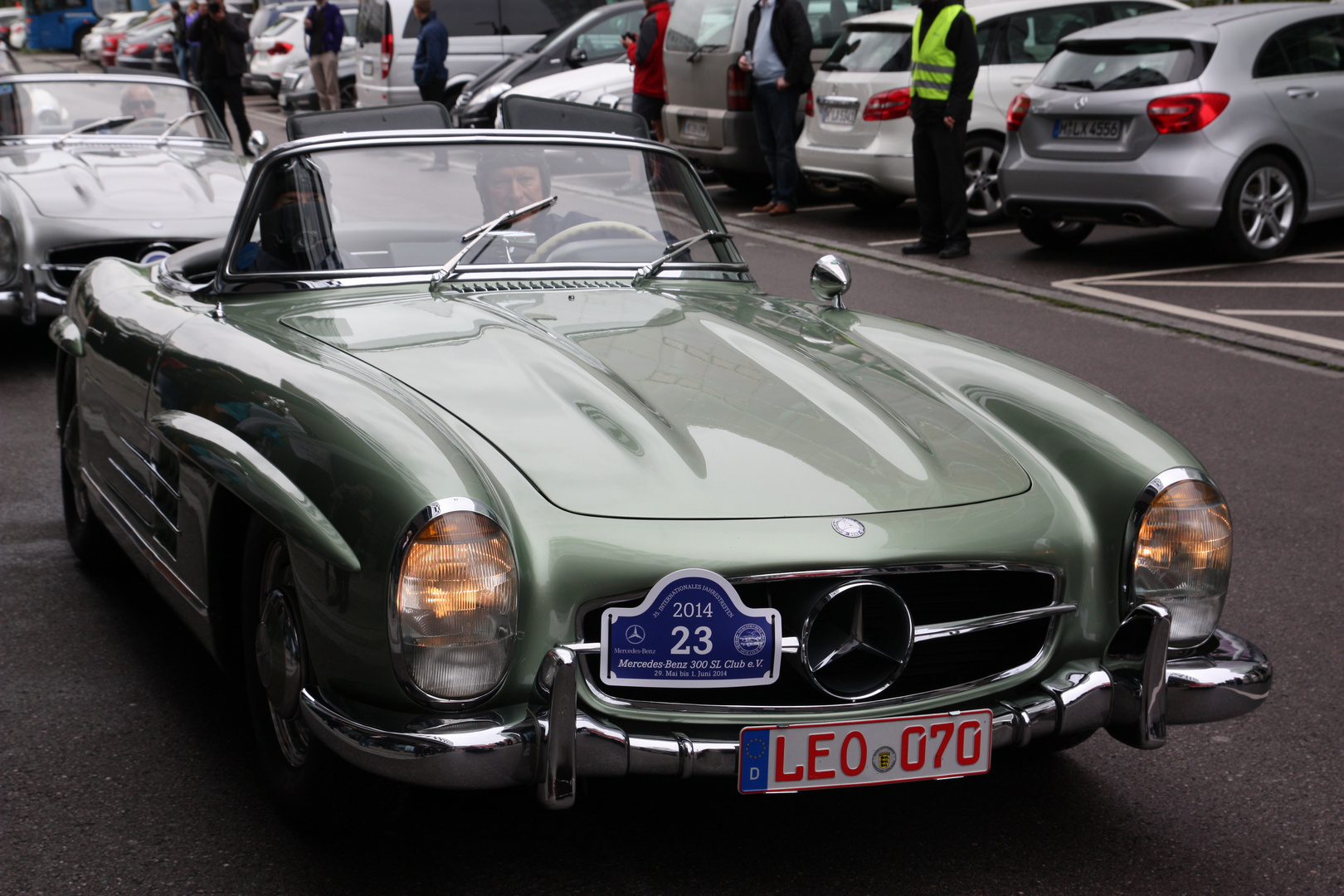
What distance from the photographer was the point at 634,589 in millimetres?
2424

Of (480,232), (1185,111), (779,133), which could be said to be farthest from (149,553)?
(779,133)

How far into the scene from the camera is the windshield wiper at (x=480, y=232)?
3812mm

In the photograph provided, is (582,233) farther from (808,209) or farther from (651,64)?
(651,64)

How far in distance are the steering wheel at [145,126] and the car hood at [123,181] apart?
19cm

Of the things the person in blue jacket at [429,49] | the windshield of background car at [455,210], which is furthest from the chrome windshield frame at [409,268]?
the person in blue jacket at [429,49]

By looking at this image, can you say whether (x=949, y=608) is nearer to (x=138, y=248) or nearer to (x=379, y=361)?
(x=379, y=361)

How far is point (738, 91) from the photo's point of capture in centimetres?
1298

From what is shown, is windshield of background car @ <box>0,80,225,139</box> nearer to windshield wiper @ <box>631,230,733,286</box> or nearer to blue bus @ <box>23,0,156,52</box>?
windshield wiper @ <box>631,230,733,286</box>

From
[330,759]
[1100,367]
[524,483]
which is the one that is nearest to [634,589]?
[524,483]

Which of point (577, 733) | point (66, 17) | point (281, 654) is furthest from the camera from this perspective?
point (66, 17)

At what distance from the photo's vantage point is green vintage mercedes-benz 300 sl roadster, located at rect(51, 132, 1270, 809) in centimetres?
239

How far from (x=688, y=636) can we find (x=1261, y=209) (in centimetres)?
837

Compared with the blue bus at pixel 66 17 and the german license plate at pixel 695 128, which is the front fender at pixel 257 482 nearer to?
the german license plate at pixel 695 128

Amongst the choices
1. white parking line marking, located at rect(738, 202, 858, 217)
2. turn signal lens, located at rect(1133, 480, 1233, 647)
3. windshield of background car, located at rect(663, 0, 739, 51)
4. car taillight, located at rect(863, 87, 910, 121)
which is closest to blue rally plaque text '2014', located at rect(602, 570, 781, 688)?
turn signal lens, located at rect(1133, 480, 1233, 647)
